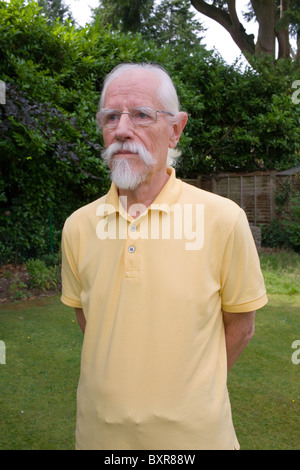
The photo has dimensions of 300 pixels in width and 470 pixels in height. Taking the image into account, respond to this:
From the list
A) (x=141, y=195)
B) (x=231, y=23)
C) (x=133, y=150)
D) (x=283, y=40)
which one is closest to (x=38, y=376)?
(x=141, y=195)

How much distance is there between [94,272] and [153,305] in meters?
0.28

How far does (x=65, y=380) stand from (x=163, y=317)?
3405mm

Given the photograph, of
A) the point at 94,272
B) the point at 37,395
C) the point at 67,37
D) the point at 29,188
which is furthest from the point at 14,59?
the point at 94,272

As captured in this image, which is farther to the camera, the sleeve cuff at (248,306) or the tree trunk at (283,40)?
the tree trunk at (283,40)

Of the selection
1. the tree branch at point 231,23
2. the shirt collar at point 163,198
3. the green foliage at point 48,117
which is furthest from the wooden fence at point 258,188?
the shirt collar at point 163,198

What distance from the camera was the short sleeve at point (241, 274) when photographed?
1.67m

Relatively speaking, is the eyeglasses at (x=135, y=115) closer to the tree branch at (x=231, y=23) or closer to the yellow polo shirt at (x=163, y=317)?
the yellow polo shirt at (x=163, y=317)

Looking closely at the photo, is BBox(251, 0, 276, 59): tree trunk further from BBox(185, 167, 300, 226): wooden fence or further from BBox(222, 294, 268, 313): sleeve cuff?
BBox(222, 294, 268, 313): sleeve cuff

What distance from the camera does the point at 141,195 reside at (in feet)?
5.89

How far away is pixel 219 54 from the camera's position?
1271cm

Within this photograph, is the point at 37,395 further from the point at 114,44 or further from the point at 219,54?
the point at 219,54

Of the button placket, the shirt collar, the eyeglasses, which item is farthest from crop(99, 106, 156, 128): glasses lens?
the button placket

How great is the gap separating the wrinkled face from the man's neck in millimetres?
49

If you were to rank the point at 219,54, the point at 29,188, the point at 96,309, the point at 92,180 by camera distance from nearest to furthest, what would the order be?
the point at 96,309, the point at 29,188, the point at 92,180, the point at 219,54
